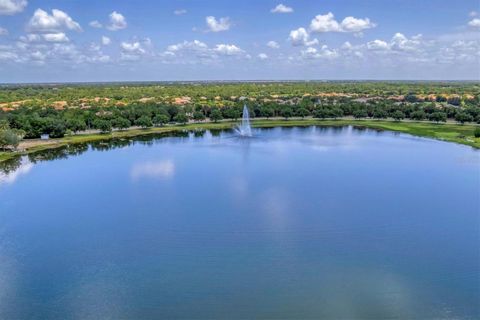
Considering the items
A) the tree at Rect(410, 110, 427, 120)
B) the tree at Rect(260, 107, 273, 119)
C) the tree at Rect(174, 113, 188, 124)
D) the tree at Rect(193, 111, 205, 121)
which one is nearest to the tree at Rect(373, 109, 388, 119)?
A: the tree at Rect(410, 110, 427, 120)

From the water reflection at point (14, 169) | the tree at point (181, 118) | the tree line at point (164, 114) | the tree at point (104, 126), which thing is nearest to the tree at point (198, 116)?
the tree line at point (164, 114)

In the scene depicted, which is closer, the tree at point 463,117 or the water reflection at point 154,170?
the water reflection at point 154,170

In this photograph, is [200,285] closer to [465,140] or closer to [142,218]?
[142,218]

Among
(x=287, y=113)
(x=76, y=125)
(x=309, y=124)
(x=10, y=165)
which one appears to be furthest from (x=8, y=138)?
(x=287, y=113)

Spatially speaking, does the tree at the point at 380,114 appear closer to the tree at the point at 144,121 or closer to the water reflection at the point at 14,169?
the tree at the point at 144,121

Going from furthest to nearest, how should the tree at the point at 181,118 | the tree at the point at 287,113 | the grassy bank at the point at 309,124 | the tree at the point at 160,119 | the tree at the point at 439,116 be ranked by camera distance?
the tree at the point at 287,113
the tree at the point at 439,116
the tree at the point at 181,118
the tree at the point at 160,119
the grassy bank at the point at 309,124
